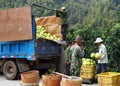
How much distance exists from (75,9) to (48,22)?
30.1 m

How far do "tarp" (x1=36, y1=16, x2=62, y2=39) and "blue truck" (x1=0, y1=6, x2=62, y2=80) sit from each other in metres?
1.04

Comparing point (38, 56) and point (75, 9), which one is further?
point (75, 9)

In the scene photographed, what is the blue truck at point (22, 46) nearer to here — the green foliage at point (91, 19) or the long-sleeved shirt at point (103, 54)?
the green foliage at point (91, 19)

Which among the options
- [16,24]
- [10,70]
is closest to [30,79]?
[16,24]

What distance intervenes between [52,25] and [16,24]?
2.31 meters

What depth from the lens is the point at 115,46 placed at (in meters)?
12.0

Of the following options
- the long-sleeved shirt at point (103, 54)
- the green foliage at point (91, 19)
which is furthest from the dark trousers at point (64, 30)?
the long-sleeved shirt at point (103, 54)

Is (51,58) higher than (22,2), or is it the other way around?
(22,2)

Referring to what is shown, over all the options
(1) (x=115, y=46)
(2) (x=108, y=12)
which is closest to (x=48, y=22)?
(1) (x=115, y=46)

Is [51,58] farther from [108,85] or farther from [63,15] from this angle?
[108,85]

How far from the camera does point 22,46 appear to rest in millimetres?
13016

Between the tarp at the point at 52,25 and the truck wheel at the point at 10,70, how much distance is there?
2.38 m

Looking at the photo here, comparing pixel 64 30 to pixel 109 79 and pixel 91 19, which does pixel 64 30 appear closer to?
pixel 109 79

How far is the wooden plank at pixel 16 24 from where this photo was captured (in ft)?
41.4
